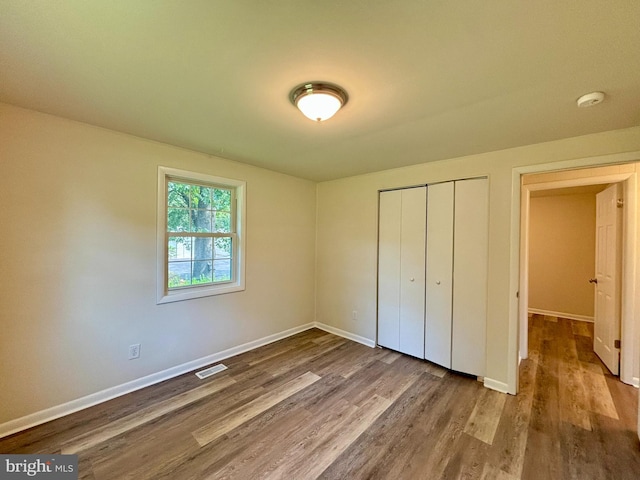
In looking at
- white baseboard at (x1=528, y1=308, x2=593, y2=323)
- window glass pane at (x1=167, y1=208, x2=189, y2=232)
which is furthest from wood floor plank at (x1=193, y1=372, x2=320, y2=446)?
white baseboard at (x1=528, y1=308, x2=593, y2=323)

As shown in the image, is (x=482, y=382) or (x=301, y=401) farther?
(x=482, y=382)

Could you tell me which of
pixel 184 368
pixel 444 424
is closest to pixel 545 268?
pixel 444 424

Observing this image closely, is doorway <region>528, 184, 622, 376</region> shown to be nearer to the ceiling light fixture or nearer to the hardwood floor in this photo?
the hardwood floor

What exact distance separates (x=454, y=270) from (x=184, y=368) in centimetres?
315

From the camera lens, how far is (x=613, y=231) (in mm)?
2908

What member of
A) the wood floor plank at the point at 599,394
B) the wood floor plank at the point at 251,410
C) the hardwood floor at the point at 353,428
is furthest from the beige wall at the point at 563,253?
the wood floor plank at the point at 251,410

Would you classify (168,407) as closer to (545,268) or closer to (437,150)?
(437,150)

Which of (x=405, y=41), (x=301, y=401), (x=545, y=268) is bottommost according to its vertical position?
(x=301, y=401)

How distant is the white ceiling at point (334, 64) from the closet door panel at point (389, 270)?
4.13 ft

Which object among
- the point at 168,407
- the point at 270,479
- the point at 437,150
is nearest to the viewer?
the point at 270,479

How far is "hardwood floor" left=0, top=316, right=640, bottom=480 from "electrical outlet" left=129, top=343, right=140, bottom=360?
338 millimetres

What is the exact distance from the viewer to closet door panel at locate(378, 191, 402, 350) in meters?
3.34

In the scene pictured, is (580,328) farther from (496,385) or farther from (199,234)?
(199,234)

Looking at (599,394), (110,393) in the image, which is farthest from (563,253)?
(110,393)
